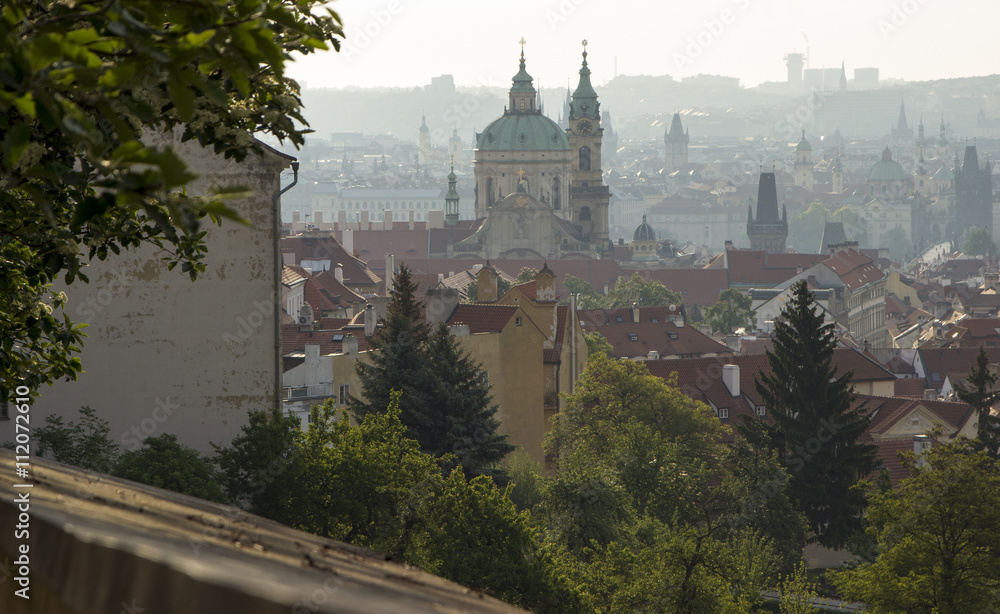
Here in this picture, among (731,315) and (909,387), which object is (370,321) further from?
(731,315)

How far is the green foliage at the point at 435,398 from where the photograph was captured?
Result: 29.0 metres

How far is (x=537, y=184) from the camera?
137 m

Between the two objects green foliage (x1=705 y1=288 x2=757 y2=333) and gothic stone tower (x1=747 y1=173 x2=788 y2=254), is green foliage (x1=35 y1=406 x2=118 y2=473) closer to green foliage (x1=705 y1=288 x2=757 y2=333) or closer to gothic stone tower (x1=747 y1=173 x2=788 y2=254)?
green foliage (x1=705 y1=288 x2=757 y2=333)

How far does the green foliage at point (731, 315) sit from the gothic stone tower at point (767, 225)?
7427cm

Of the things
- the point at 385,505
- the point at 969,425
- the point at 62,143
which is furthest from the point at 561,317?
the point at 62,143

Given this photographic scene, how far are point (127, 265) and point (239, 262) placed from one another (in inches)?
65.8

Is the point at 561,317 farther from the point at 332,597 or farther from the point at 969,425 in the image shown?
the point at 332,597

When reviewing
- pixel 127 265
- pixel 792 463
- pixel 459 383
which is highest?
pixel 127 265

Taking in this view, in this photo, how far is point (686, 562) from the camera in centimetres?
2472

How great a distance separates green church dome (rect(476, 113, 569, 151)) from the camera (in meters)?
136

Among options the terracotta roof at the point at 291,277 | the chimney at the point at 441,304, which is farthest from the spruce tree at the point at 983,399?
the terracotta roof at the point at 291,277

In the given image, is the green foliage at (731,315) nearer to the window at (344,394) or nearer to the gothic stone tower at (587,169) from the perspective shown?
the gothic stone tower at (587,169)

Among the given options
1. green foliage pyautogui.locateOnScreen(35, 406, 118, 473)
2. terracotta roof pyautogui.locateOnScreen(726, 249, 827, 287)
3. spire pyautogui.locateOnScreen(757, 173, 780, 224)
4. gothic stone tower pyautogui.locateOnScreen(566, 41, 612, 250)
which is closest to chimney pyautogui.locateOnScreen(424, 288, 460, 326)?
green foliage pyautogui.locateOnScreen(35, 406, 118, 473)

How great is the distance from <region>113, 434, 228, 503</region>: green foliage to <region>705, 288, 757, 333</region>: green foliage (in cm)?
8224
